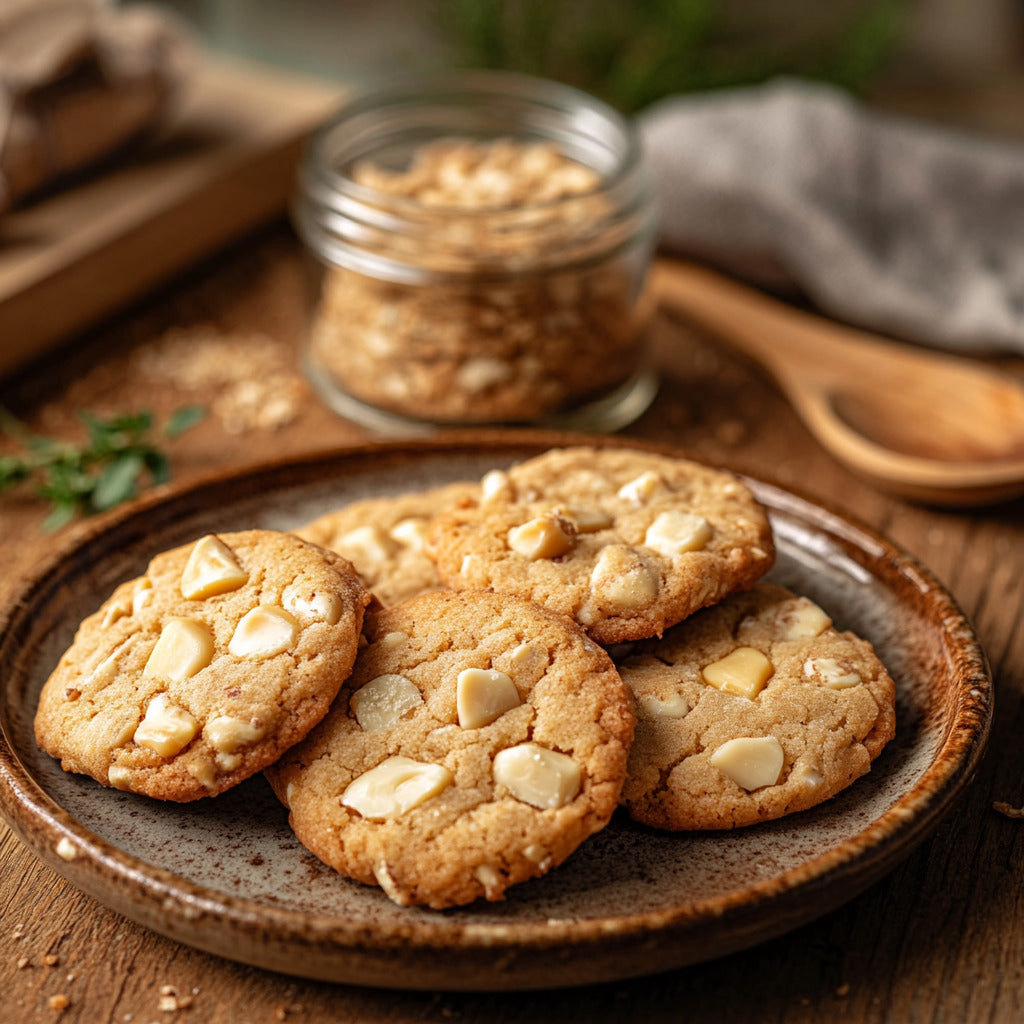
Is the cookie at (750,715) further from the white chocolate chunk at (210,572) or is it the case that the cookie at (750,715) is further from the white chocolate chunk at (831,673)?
the white chocolate chunk at (210,572)

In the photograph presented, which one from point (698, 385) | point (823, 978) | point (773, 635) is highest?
point (773, 635)

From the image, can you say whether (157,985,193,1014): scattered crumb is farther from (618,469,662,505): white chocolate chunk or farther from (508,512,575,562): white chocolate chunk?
(618,469,662,505): white chocolate chunk

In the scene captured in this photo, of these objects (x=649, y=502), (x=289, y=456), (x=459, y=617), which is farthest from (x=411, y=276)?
(x=459, y=617)

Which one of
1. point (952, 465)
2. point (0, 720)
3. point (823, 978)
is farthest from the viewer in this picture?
point (952, 465)

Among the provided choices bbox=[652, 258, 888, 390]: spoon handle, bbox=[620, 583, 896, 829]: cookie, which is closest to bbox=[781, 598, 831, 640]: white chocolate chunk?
bbox=[620, 583, 896, 829]: cookie

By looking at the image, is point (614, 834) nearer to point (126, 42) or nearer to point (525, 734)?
point (525, 734)

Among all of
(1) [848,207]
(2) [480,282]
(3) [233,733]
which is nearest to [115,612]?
(3) [233,733]
